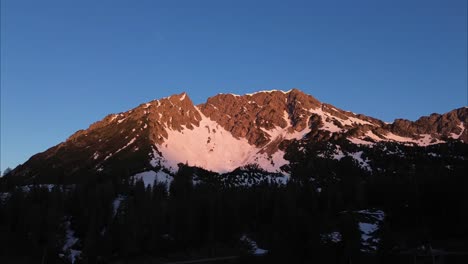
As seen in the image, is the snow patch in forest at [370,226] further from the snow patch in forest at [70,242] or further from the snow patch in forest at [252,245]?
the snow patch in forest at [70,242]

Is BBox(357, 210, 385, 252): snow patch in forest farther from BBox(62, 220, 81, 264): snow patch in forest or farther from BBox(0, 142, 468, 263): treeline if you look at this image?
BBox(62, 220, 81, 264): snow patch in forest

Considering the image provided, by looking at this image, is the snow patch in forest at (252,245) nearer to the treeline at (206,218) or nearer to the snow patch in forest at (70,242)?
the treeline at (206,218)

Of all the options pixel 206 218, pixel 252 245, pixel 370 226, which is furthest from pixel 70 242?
pixel 370 226

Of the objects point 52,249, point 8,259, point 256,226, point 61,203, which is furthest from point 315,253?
point 61,203

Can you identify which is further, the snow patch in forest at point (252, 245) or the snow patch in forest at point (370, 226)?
the snow patch in forest at point (252, 245)

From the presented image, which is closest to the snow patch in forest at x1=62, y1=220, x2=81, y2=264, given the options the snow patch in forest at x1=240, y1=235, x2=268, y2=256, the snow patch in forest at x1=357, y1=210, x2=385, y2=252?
the snow patch in forest at x1=240, y1=235, x2=268, y2=256

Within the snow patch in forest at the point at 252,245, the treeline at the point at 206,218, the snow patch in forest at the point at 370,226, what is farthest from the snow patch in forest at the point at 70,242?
the snow patch in forest at the point at 370,226

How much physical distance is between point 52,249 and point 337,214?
296 ft

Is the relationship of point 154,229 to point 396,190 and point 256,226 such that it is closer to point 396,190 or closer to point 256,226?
point 256,226

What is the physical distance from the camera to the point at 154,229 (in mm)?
155875

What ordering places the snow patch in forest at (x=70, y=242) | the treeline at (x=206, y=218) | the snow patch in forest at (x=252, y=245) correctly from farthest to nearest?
the snow patch in forest at (x=70, y=242), the treeline at (x=206, y=218), the snow patch in forest at (x=252, y=245)

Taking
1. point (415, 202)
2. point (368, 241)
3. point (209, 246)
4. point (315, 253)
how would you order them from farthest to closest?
point (415, 202)
point (209, 246)
point (368, 241)
point (315, 253)

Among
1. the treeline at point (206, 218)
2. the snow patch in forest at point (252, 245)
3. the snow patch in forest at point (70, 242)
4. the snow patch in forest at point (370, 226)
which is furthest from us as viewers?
the snow patch in forest at point (70, 242)

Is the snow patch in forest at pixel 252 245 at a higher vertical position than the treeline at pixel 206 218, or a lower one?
lower
